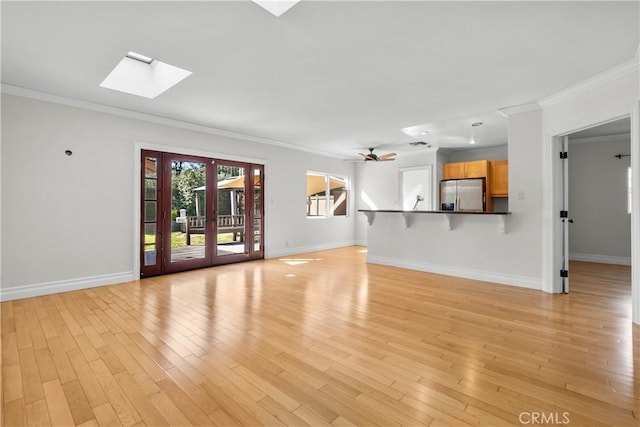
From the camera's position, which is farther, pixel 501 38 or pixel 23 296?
pixel 23 296

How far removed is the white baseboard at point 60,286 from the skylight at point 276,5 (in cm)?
448

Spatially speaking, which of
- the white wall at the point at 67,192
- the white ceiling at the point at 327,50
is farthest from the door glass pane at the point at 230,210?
the white ceiling at the point at 327,50

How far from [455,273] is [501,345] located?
8.90 feet

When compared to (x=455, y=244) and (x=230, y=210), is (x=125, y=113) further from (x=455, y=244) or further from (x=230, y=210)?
(x=455, y=244)

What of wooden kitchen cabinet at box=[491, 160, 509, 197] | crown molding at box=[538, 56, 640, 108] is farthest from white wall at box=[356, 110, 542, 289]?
wooden kitchen cabinet at box=[491, 160, 509, 197]

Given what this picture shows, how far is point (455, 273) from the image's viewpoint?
507 centimetres

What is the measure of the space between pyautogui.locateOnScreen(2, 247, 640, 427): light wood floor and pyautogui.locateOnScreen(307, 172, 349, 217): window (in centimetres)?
435

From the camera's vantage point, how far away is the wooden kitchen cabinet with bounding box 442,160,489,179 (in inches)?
273

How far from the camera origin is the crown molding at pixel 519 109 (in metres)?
4.23

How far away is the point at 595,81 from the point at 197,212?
6.21 metres

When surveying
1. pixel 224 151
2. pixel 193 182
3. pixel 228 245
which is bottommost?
pixel 228 245

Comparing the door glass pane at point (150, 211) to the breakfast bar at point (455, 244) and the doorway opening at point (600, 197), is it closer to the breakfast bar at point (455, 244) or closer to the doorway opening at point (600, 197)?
the breakfast bar at point (455, 244)

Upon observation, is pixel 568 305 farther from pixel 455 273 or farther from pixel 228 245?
pixel 228 245

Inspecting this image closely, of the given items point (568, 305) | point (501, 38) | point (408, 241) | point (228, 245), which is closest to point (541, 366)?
point (568, 305)
